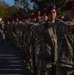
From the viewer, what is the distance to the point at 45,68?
8.99m

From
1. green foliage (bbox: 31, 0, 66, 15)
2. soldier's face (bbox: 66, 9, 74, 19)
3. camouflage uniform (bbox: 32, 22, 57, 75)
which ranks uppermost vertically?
soldier's face (bbox: 66, 9, 74, 19)

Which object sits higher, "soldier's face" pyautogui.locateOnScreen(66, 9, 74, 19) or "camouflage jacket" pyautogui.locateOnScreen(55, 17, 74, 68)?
"soldier's face" pyautogui.locateOnScreen(66, 9, 74, 19)

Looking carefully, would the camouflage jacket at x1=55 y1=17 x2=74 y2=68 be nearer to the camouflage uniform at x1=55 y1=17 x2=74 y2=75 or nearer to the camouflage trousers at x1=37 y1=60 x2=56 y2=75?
the camouflage uniform at x1=55 y1=17 x2=74 y2=75

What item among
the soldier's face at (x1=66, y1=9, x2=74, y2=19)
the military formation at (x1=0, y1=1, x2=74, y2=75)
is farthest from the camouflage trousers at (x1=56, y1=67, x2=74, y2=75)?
the soldier's face at (x1=66, y1=9, x2=74, y2=19)

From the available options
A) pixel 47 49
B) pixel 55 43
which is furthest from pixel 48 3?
pixel 55 43

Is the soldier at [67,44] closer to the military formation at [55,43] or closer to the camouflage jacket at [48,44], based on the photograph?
the military formation at [55,43]

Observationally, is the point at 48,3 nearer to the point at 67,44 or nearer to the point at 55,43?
the point at 55,43

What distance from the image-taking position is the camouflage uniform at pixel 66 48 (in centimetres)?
652

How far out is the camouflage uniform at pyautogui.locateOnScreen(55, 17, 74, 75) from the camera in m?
6.52

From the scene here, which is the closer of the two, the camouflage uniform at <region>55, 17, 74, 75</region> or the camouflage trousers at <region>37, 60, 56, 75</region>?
the camouflage uniform at <region>55, 17, 74, 75</region>

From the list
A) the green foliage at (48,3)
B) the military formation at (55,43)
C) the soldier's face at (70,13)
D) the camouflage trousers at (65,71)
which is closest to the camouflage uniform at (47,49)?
the military formation at (55,43)

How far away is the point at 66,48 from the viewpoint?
6.58 metres

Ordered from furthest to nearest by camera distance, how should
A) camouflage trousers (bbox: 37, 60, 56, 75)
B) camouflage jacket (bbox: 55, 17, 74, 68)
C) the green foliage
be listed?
the green foliage, camouflage trousers (bbox: 37, 60, 56, 75), camouflage jacket (bbox: 55, 17, 74, 68)

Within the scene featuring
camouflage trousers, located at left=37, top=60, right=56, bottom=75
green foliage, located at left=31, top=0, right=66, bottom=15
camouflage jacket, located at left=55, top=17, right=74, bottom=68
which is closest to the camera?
camouflage jacket, located at left=55, top=17, right=74, bottom=68
